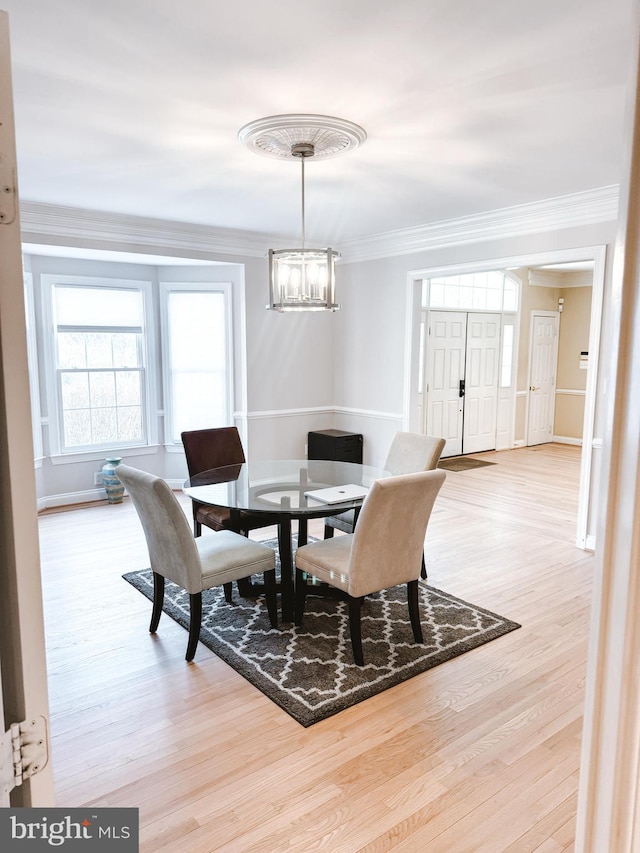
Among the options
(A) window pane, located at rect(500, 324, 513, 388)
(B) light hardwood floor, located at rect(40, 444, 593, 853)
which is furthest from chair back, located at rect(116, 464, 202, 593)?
(A) window pane, located at rect(500, 324, 513, 388)

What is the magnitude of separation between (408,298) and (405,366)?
666mm

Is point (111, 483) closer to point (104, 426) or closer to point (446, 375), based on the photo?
point (104, 426)

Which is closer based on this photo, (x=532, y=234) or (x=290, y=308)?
(x=290, y=308)

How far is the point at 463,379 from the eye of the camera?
802 cm

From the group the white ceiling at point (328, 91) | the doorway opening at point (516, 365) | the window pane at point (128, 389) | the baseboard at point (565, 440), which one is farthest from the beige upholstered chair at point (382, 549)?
the baseboard at point (565, 440)

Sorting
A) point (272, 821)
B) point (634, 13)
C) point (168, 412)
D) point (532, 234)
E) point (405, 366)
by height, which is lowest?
point (272, 821)

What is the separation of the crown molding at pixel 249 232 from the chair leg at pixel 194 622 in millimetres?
3367

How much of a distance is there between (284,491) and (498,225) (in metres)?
3.01

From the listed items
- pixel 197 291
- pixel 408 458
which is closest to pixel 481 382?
pixel 197 291

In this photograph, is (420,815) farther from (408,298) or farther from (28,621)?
(408,298)

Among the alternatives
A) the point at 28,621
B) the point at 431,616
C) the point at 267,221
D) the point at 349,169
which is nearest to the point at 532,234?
the point at 349,169

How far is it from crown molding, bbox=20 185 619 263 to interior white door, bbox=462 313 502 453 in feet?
8.81

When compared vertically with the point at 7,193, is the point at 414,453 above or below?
below

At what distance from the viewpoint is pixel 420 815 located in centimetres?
196
